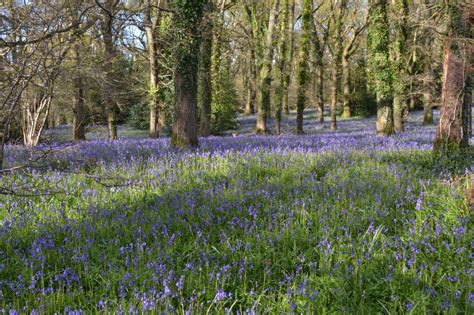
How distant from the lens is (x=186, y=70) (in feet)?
30.7

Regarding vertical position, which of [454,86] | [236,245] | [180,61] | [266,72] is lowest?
[236,245]

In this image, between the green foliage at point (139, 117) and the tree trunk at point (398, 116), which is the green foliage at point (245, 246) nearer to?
the tree trunk at point (398, 116)

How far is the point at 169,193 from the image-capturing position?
529cm

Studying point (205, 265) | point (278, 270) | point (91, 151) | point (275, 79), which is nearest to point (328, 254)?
point (278, 270)

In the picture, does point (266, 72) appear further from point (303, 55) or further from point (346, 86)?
point (346, 86)

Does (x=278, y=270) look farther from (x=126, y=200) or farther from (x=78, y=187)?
(x=78, y=187)

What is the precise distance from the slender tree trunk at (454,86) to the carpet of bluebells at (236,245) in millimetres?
2379

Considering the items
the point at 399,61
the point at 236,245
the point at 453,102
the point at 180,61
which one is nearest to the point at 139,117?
the point at 399,61

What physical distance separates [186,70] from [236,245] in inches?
256

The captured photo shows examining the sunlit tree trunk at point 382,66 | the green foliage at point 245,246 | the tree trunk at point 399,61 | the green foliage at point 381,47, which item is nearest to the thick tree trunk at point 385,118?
the sunlit tree trunk at point 382,66

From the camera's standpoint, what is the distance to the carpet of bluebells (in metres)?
2.76

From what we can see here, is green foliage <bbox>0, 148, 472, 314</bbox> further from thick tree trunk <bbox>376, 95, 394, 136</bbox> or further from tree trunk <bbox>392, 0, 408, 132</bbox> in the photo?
tree trunk <bbox>392, 0, 408, 132</bbox>

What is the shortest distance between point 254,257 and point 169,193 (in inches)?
87.3

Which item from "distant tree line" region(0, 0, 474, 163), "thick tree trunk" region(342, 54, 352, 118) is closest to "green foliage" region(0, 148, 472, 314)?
"distant tree line" region(0, 0, 474, 163)
